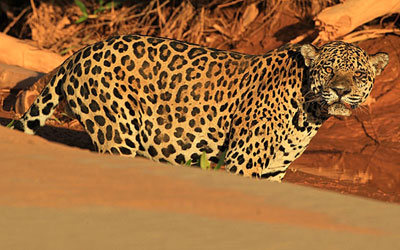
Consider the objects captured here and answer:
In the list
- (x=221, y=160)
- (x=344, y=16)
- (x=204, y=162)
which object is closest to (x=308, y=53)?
(x=221, y=160)

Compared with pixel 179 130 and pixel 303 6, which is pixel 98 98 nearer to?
pixel 179 130

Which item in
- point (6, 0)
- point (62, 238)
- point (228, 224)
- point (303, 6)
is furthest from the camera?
point (6, 0)

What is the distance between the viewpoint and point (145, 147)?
7.69 metres

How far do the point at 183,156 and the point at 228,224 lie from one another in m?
3.76

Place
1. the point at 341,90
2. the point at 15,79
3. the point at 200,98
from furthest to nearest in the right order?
the point at 15,79
the point at 200,98
the point at 341,90

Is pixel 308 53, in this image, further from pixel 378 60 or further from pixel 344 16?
pixel 344 16

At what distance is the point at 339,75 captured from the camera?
7.23 meters

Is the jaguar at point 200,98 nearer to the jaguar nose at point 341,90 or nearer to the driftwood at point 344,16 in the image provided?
the jaguar nose at point 341,90

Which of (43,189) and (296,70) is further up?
(296,70)


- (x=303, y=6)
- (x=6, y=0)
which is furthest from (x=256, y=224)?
(x=6, y=0)

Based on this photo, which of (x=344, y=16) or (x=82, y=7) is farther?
(x=82, y=7)

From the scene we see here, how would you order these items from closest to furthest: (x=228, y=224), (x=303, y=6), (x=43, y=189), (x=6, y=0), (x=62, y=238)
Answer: (x=62, y=238) → (x=228, y=224) → (x=43, y=189) → (x=303, y=6) → (x=6, y=0)

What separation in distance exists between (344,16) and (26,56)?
16.5ft

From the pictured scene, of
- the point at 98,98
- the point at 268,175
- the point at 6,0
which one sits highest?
the point at 6,0
